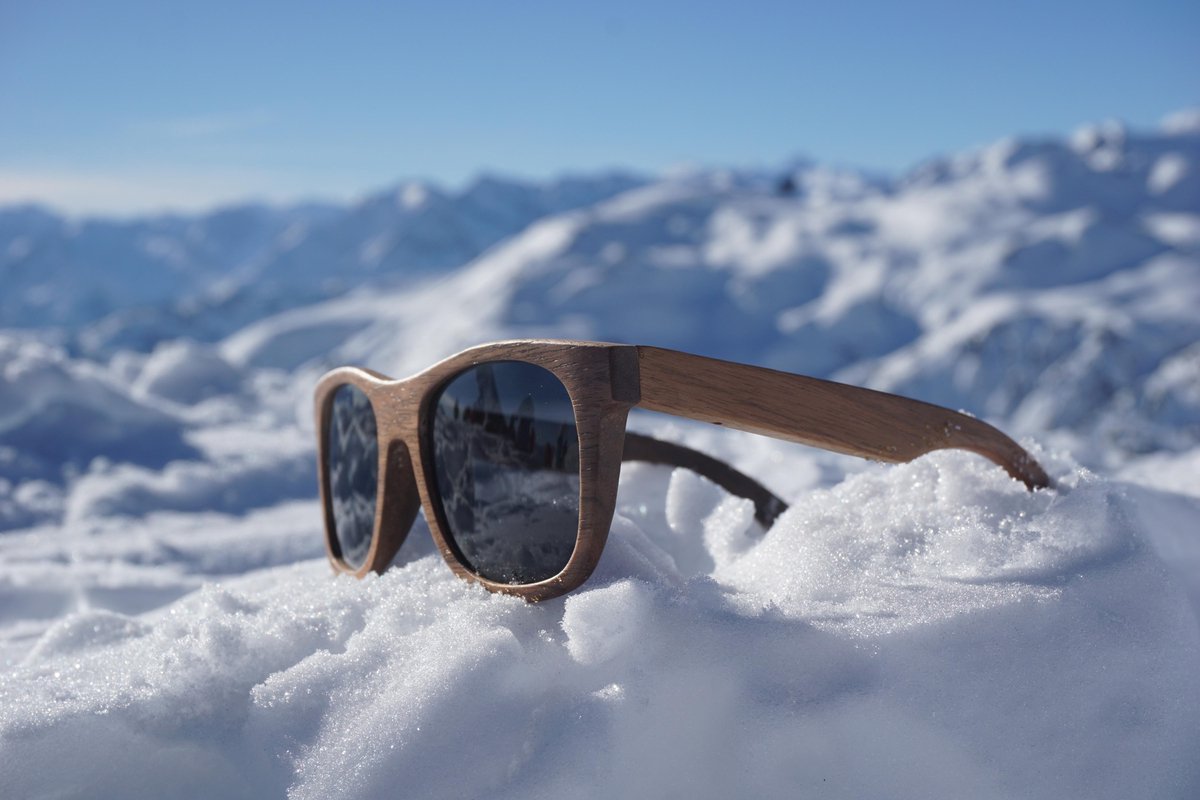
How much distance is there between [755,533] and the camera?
4.48 feet

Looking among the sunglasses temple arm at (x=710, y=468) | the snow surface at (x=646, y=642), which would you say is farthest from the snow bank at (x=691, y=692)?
the sunglasses temple arm at (x=710, y=468)

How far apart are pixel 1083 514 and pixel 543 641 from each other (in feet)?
2.13

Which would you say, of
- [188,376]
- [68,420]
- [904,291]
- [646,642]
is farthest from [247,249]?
[646,642]

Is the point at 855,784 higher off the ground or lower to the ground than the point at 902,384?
higher

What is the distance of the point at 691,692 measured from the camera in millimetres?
777

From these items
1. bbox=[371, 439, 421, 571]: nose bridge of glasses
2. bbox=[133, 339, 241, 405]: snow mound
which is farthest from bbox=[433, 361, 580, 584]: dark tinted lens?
bbox=[133, 339, 241, 405]: snow mound

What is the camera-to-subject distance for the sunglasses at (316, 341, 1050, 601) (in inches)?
35.9

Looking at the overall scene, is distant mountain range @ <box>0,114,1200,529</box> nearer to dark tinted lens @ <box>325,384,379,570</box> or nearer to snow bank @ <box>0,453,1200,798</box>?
dark tinted lens @ <box>325,384,379,570</box>

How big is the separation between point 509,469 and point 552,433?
0.30 feet

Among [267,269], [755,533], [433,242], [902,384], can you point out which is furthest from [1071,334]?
[267,269]

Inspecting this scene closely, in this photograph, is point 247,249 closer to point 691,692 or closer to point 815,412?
point 815,412

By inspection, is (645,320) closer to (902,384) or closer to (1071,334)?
(902,384)

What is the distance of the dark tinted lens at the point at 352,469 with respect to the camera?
1.27 meters

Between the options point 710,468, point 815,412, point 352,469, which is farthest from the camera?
point 710,468
